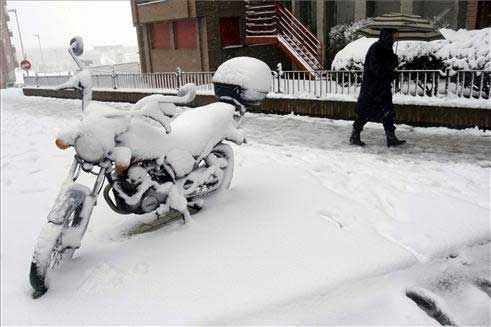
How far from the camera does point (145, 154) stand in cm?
366

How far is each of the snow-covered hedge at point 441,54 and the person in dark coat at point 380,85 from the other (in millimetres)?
2883

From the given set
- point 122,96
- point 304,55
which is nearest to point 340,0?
point 304,55

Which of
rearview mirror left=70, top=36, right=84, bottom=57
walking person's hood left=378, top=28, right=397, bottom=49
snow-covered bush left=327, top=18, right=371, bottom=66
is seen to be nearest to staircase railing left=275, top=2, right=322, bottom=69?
snow-covered bush left=327, top=18, right=371, bottom=66

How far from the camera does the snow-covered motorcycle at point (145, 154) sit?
3207 mm

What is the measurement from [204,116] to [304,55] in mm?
12896

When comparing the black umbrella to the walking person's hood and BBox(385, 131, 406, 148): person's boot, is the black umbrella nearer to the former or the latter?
the walking person's hood

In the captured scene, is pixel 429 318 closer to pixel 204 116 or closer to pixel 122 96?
pixel 204 116

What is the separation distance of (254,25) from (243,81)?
14.8 meters

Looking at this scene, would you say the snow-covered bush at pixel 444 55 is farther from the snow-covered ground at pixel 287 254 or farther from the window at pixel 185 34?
the window at pixel 185 34

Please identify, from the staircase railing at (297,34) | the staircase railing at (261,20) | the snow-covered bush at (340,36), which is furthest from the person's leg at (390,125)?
the staircase railing at (261,20)

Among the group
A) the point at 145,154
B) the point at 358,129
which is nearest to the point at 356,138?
the point at 358,129

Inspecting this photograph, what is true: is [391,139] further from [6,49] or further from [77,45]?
[6,49]

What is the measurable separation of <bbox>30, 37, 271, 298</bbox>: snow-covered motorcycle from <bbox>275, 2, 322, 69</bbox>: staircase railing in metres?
12.5

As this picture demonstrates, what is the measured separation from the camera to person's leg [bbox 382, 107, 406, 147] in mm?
7270
